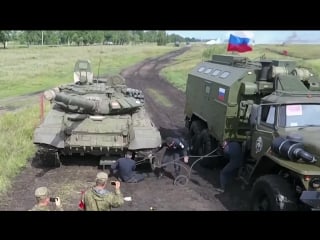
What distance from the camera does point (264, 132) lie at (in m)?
8.59

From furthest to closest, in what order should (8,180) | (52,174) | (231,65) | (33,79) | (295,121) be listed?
(33,79) < (231,65) < (52,174) < (8,180) < (295,121)

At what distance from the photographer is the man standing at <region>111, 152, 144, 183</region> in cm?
1073

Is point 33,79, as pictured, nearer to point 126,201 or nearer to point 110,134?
point 110,134

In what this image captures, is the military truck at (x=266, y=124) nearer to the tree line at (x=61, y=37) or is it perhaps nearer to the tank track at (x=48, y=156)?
the tank track at (x=48, y=156)

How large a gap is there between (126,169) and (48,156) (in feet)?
6.83

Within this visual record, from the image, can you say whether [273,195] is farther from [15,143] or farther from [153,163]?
[15,143]

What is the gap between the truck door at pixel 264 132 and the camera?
8422mm

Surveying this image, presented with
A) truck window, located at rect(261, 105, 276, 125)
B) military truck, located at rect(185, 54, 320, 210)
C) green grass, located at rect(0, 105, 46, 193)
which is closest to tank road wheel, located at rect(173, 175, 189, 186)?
military truck, located at rect(185, 54, 320, 210)

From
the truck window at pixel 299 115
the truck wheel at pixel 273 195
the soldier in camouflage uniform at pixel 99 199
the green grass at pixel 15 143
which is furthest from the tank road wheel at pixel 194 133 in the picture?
the soldier in camouflage uniform at pixel 99 199

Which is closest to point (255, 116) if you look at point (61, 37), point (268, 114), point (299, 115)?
point (268, 114)

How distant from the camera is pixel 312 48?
5303cm
